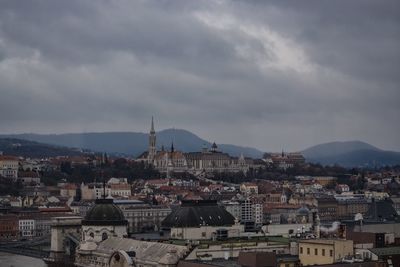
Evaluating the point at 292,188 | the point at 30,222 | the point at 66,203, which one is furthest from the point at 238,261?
the point at 292,188

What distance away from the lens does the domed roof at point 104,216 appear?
55.4m

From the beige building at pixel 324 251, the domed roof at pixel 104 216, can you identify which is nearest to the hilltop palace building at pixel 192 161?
the domed roof at pixel 104 216

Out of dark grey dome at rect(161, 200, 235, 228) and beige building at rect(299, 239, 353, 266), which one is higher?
dark grey dome at rect(161, 200, 235, 228)

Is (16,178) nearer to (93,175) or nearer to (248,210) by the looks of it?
(93,175)

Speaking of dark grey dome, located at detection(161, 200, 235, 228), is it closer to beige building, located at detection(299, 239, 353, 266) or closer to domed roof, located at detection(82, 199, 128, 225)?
domed roof, located at detection(82, 199, 128, 225)

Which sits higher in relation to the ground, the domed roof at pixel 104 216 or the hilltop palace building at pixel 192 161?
the hilltop palace building at pixel 192 161

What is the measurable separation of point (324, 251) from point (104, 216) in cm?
1955

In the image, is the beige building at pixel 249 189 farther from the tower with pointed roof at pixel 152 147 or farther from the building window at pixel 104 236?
the building window at pixel 104 236

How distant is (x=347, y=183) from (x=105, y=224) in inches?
4485

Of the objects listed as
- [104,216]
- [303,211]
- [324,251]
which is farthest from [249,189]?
[324,251]

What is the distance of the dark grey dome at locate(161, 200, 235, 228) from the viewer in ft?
175

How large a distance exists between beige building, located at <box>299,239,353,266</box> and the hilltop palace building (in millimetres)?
130686

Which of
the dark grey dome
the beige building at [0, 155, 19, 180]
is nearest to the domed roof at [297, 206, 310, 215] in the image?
the beige building at [0, 155, 19, 180]

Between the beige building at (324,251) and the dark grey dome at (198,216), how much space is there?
1321 cm
